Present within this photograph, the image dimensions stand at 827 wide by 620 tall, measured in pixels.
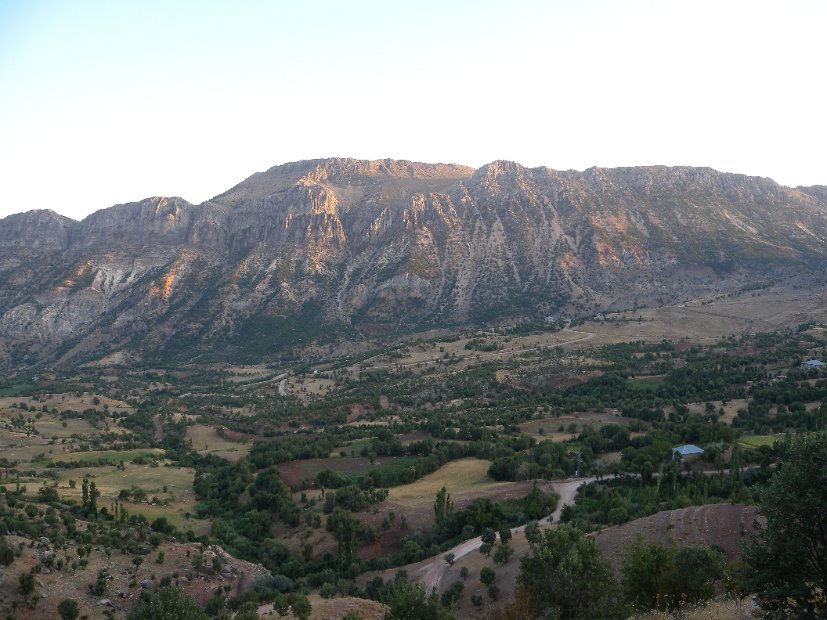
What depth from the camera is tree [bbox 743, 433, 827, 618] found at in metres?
16.1

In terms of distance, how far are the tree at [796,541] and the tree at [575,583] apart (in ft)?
19.2

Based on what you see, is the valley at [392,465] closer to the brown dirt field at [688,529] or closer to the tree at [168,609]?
the brown dirt field at [688,529]

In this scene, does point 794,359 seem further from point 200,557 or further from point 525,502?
point 200,557

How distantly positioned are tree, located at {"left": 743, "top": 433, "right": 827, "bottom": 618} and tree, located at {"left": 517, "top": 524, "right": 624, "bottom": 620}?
5864mm

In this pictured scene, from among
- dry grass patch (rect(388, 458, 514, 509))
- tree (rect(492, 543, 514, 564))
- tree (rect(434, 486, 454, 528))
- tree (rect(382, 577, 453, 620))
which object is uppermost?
tree (rect(382, 577, 453, 620))

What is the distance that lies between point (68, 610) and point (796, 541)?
30.8 metres

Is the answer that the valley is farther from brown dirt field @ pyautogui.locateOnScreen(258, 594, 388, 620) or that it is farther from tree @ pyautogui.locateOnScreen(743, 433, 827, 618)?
tree @ pyautogui.locateOnScreen(743, 433, 827, 618)

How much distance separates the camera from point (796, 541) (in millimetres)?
→ 16281

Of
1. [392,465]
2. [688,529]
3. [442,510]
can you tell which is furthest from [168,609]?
[392,465]

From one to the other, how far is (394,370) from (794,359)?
214ft

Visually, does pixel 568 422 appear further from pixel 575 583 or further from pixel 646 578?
pixel 575 583

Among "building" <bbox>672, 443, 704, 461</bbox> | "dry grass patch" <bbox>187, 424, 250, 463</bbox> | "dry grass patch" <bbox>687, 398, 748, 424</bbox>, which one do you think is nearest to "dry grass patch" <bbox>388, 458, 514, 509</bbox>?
"building" <bbox>672, 443, 704, 461</bbox>

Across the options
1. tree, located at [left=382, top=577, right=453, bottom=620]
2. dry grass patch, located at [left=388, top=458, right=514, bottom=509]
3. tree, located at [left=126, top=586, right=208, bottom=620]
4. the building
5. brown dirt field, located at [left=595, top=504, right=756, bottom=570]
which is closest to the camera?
tree, located at [left=126, top=586, right=208, bottom=620]

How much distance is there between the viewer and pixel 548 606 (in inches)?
867
